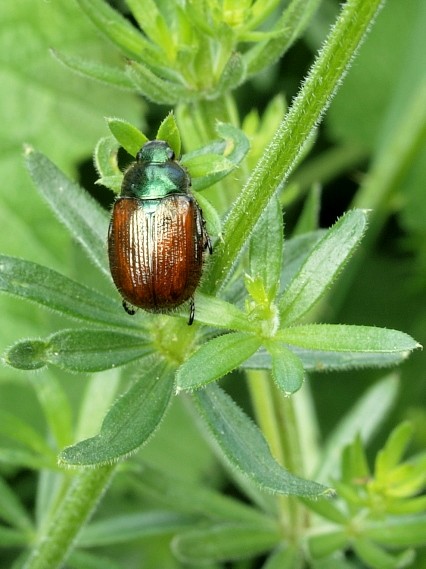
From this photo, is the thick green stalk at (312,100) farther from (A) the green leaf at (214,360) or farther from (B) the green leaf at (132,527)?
(B) the green leaf at (132,527)

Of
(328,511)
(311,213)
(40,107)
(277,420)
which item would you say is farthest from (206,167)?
(40,107)

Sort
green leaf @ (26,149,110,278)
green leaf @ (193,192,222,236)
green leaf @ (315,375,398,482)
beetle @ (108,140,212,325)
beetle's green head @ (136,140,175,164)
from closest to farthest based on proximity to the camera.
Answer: green leaf @ (193,192,222,236) → beetle @ (108,140,212,325) → beetle's green head @ (136,140,175,164) → green leaf @ (26,149,110,278) → green leaf @ (315,375,398,482)

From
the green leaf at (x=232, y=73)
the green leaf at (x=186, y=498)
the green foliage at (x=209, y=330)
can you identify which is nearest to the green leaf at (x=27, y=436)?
the green foliage at (x=209, y=330)

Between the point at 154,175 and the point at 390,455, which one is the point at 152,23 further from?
the point at 390,455

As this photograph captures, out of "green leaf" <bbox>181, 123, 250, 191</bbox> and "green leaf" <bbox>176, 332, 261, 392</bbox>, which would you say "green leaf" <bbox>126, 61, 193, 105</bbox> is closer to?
"green leaf" <bbox>181, 123, 250, 191</bbox>

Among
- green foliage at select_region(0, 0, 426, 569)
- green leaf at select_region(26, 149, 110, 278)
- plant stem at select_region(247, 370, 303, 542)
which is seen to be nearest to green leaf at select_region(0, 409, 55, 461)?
green foliage at select_region(0, 0, 426, 569)

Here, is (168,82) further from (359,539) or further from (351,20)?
(359,539)

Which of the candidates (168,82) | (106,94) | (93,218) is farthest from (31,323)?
(168,82)
